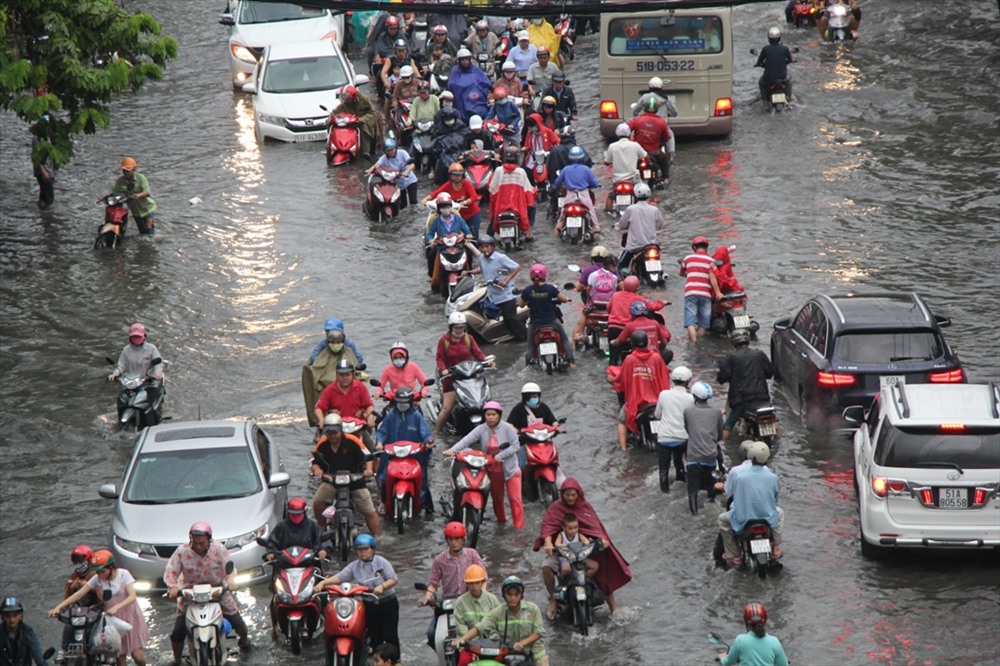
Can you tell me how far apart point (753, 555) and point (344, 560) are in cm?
403

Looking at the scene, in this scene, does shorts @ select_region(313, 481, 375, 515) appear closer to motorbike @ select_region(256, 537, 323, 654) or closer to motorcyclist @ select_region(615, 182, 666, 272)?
motorbike @ select_region(256, 537, 323, 654)

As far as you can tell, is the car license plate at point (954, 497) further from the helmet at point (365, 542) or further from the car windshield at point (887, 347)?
the helmet at point (365, 542)

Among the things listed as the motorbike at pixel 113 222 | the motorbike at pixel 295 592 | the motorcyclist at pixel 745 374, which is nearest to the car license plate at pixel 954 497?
the motorcyclist at pixel 745 374

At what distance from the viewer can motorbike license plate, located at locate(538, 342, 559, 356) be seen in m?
23.1

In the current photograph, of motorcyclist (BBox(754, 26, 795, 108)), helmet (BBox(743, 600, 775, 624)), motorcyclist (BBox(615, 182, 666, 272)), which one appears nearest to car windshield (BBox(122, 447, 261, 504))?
helmet (BBox(743, 600, 775, 624))

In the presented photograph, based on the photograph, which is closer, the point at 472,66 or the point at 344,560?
the point at 344,560

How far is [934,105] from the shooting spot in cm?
3606

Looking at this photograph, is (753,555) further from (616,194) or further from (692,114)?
(692,114)

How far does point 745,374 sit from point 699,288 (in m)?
3.61

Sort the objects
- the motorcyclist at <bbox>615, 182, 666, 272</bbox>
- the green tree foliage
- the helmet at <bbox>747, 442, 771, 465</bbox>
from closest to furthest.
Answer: the helmet at <bbox>747, 442, 771, 465</bbox> < the motorcyclist at <bbox>615, 182, 666, 272</bbox> < the green tree foliage

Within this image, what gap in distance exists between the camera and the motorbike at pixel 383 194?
30094 millimetres

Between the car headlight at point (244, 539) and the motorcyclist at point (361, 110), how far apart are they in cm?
1642

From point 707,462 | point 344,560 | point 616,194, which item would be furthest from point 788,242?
point 344,560

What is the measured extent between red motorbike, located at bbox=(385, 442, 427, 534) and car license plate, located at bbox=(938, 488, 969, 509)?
5219 mm
